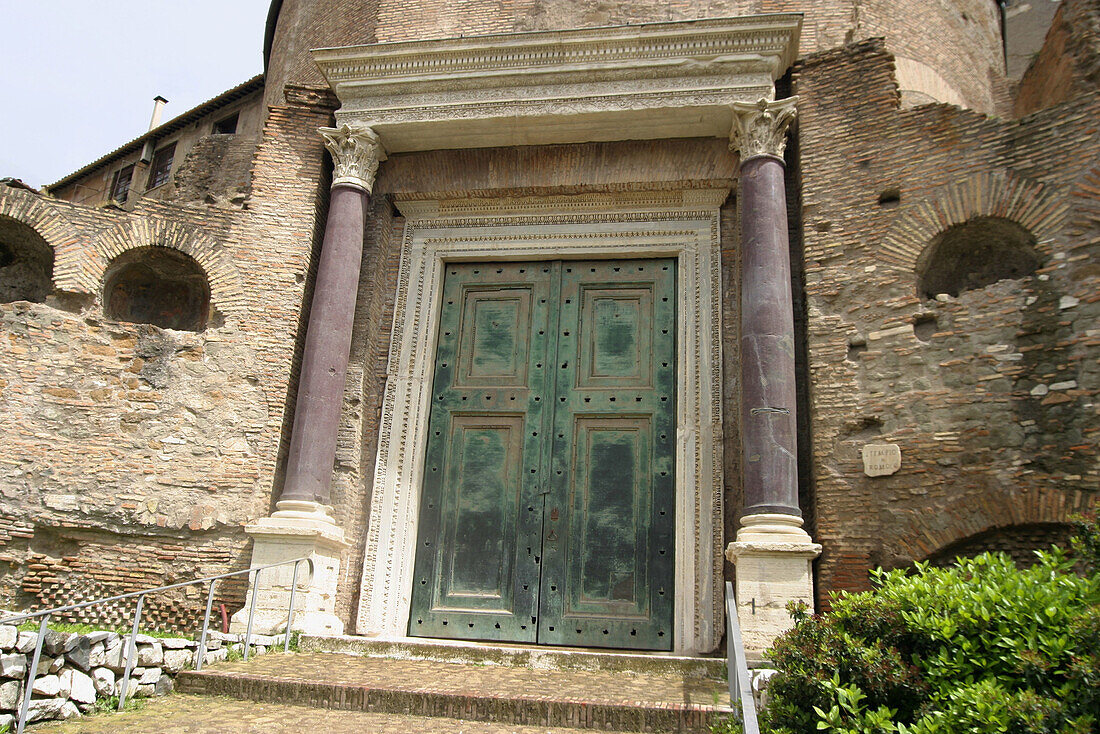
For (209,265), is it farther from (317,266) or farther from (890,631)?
(890,631)

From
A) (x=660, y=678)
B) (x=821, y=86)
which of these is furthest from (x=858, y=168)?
(x=660, y=678)

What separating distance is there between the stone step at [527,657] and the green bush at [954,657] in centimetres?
166

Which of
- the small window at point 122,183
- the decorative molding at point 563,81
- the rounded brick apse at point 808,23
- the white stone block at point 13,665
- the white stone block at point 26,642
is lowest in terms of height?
the white stone block at point 13,665

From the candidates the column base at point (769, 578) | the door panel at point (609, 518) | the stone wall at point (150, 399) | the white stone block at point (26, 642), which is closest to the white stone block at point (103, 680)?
the white stone block at point (26, 642)

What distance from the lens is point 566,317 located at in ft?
29.5

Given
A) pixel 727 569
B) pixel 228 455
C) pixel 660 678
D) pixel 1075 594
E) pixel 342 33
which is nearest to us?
pixel 1075 594

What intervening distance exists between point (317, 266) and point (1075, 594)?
7543 millimetres

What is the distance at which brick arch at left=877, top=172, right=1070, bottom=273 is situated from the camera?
7.14 m

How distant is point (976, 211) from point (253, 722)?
22.5ft

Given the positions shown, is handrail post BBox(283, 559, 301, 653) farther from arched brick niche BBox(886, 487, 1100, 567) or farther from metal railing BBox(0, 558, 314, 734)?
arched brick niche BBox(886, 487, 1100, 567)

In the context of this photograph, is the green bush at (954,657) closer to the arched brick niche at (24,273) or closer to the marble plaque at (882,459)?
the marble plaque at (882,459)

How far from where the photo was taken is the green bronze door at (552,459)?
312 inches

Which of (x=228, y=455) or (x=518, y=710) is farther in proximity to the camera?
(x=228, y=455)

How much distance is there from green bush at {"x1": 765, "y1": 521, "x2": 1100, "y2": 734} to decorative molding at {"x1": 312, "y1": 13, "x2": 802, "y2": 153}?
5.44 meters
